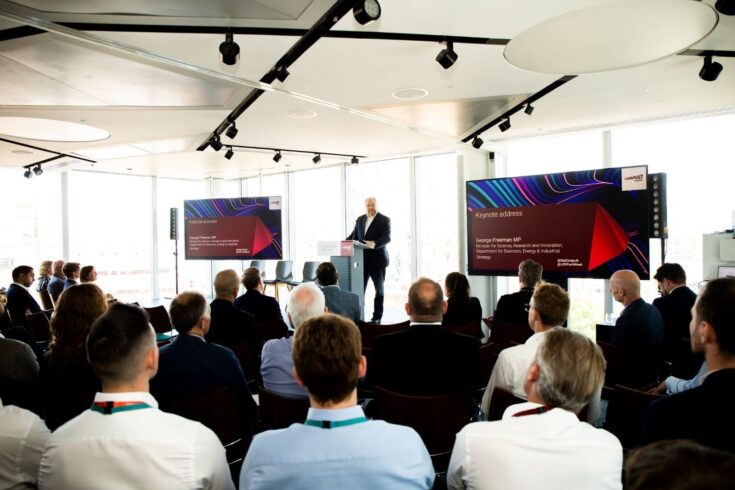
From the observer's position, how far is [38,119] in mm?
5414

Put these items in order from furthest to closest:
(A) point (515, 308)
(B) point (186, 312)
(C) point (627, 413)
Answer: (A) point (515, 308), (B) point (186, 312), (C) point (627, 413)

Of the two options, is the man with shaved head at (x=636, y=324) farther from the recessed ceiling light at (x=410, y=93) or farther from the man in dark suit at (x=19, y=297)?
the man in dark suit at (x=19, y=297)

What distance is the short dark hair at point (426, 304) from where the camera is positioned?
2.73 meters

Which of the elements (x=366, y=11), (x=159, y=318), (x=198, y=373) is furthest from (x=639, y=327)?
(x=159, y=318)

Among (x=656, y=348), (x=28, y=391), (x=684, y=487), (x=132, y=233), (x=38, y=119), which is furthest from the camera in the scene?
(x=132, y=233)

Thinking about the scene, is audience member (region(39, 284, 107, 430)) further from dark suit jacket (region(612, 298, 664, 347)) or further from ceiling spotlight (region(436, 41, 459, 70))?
dark suit jacket (region(612, 298, 664, 347))

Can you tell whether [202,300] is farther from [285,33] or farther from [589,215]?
[589,215]

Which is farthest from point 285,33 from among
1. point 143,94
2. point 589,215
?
point 589,215

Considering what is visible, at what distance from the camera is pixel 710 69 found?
12.5 ft

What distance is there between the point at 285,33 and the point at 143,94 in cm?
220

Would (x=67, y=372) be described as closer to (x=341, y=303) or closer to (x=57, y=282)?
(x=341, y=303)

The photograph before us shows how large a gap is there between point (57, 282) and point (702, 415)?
23.8ft

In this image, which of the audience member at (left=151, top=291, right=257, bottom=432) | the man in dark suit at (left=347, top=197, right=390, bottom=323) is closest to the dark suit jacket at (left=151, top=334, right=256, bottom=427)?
the audience member at (left=151, top=291, right=257, bottom=432)

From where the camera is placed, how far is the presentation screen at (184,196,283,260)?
9102mm
